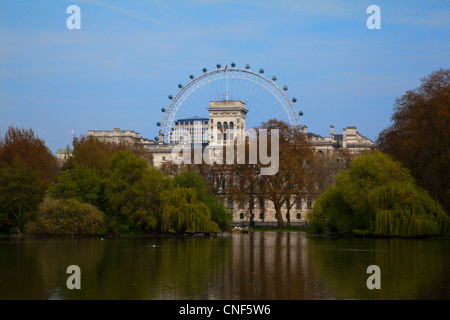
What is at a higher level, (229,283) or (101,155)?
(101,155)

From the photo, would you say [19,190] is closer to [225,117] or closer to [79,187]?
[79,187]

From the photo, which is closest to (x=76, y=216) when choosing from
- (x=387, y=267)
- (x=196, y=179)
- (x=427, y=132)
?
(x=196, y=179)

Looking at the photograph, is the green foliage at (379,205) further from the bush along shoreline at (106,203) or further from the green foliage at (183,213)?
the bush along shoreline at (106,203)

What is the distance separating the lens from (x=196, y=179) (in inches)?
2726

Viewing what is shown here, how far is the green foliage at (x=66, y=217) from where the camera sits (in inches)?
2424

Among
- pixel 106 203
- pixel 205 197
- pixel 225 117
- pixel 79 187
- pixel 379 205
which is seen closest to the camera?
pixel 379 205

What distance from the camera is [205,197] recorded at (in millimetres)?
68625

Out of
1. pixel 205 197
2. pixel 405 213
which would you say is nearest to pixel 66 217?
pixel 205 197

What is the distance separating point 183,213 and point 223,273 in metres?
35.8

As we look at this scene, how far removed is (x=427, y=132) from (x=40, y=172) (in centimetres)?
3656

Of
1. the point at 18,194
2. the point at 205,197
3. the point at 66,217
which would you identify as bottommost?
the point at 66,217

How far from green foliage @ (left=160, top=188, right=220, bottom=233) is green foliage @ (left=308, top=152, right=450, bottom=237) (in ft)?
35.3
